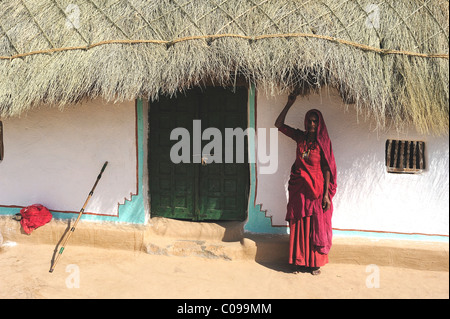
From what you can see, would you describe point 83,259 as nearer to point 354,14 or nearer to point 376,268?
point 376,268

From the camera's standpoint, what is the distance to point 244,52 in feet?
14.8

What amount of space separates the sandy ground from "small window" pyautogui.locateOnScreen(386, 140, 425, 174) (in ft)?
3.50

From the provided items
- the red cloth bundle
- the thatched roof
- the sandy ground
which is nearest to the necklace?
the thatched roof

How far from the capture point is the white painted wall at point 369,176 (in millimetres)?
4641

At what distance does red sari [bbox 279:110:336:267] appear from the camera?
4.57m

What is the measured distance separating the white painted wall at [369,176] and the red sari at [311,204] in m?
0.27

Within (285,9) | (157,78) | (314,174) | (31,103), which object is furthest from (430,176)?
(31,103)

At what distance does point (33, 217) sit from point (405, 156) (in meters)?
4.29

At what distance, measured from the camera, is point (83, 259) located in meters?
5.04

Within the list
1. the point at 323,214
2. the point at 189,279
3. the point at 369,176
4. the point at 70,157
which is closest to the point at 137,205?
the point at 70,157

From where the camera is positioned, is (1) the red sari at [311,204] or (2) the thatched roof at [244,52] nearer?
(2) the thatched roof at [244,52]

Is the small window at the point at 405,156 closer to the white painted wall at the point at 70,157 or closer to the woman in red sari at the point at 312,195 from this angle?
the woman in red sari at the point at 312,195

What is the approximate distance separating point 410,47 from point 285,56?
1.28 metres

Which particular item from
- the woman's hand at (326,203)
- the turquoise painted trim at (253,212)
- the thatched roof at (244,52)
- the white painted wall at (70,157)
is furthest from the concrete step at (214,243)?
the thatched roof at (244,52)
